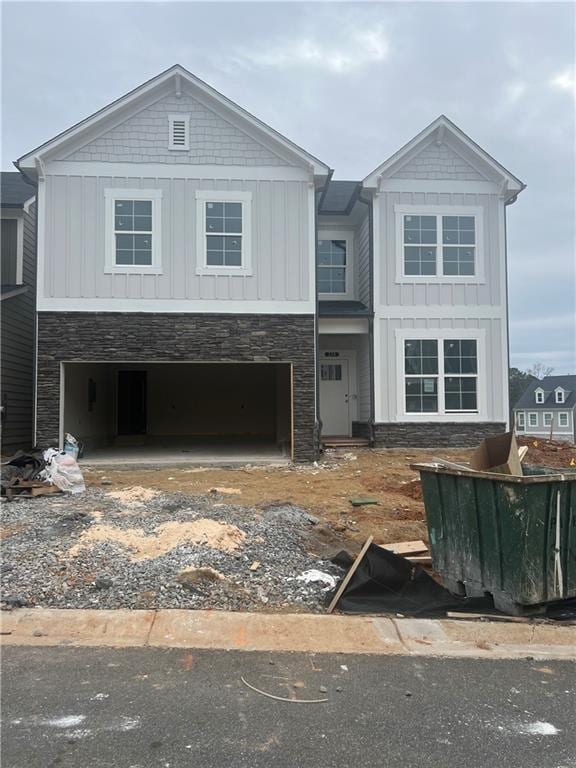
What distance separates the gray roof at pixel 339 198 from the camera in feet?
50.0

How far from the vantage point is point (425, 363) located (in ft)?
44.5

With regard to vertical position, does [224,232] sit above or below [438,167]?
below

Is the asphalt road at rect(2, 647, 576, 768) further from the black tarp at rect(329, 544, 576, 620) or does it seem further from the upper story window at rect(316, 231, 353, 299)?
the upper story window at rect(316, 231, 353, 299)

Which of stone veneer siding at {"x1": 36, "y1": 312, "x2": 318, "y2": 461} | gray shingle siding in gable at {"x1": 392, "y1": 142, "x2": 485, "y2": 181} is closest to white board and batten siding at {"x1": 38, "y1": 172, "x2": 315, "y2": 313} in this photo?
stone veneer siding at {"x1": 36, "y1": 312, "x2": 318, "y2": 461}

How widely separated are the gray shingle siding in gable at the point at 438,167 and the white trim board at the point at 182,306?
14.7 ft

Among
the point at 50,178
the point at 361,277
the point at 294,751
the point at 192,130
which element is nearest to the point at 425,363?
the point at 361,277

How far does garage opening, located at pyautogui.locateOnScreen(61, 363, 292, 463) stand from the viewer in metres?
16.3

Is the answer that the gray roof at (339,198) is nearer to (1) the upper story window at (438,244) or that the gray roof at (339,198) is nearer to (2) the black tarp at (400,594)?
(1) the upper story window at (438,244)

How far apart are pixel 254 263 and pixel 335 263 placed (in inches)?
163

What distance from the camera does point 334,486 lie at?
9281 millimetres

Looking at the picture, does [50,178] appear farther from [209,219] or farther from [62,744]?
[62,744]

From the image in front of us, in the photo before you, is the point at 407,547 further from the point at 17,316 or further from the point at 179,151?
the point at 17,316

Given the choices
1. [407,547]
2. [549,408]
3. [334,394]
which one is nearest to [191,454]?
[334,394]

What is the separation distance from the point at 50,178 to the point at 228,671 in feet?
37.8
